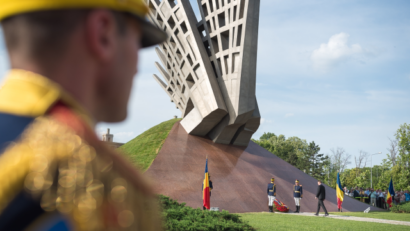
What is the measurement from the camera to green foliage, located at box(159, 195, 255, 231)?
7.70m

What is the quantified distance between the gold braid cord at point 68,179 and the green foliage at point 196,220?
727 cm

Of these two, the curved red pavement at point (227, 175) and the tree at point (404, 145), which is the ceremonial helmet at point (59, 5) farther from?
the tree at point (404, 145)

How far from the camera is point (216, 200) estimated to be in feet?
53.7

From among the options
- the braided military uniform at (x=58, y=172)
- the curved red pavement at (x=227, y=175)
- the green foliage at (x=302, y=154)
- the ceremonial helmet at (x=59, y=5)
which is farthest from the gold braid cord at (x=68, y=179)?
→ the green foliage at (x=302, y=154)

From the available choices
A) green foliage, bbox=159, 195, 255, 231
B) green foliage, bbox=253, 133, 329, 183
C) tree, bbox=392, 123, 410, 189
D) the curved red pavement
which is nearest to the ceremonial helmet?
green foliage, bbox=159, 195, 255, 231

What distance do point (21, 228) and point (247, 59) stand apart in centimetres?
1917

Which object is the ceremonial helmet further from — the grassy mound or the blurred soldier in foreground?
the grassy mound

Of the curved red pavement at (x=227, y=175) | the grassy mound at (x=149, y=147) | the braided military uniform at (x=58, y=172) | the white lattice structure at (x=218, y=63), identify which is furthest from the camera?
the white lattice structure at (x=218, y=63)

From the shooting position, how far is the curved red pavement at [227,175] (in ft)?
54.2

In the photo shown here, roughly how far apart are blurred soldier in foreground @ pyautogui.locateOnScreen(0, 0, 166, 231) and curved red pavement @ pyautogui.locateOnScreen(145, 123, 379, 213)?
15.0 metres

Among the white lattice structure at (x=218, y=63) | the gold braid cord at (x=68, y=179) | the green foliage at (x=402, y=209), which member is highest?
the white lattice structure at (x=218, y=63)

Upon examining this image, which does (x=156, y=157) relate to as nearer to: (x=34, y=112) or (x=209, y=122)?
(x=209, y=122)

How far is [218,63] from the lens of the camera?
2030 cm

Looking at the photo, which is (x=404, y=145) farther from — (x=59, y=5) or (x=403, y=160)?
(x=59, y=5)
